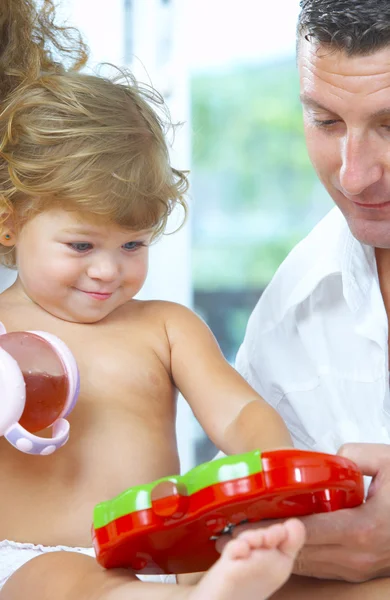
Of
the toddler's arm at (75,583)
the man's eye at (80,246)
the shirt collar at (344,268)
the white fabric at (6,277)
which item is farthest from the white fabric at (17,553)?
the shirt collar at (344,268)

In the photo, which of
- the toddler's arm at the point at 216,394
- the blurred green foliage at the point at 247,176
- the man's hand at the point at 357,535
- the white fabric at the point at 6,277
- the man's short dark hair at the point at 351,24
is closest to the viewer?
the man's hand at the point at 357,535

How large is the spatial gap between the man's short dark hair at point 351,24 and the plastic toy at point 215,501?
0.72 m

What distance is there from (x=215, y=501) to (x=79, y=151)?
2.07 ft

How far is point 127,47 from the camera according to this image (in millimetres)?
2525

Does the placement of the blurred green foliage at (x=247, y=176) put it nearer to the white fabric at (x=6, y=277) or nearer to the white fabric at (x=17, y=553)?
the white fabric at (x=6, y=277)

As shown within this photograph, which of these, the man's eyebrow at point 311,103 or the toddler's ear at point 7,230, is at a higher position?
the man's eyebrow at point 311,103

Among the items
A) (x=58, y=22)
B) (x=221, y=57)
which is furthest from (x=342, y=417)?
(x=221, y=57)

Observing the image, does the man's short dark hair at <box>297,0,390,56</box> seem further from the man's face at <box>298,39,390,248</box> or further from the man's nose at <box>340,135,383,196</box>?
the man's nose at <box>340,135,383,196</box>

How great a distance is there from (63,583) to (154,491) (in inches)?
8.4

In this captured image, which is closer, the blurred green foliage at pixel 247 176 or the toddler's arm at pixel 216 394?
the toddler's arm at pixel 216 394

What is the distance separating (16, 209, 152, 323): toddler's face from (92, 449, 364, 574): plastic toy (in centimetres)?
41

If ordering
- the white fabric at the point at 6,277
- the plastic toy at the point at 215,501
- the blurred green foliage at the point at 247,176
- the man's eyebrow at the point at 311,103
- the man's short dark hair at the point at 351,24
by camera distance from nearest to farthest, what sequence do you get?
the plastic toy at the point at 215,501, the man's short dark hair at the point at 351,24, the man's eyebrow at the point at 311,103, the white fabric at the point at 6,277, the blurred green foliage at the point at 247,176

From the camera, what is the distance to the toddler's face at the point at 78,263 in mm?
1233

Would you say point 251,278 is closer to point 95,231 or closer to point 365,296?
point 365,296
